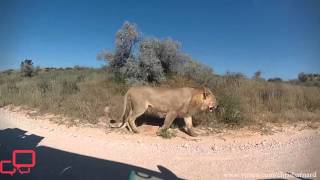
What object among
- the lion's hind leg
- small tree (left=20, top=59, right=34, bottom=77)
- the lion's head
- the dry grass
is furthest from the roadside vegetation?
small tree (left=20, top=59, right=34, bottom=77)

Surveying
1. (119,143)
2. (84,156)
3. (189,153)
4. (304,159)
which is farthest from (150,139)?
(304,159)

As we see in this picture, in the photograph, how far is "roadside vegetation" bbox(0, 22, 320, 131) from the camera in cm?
1037

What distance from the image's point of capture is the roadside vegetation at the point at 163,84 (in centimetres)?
1037

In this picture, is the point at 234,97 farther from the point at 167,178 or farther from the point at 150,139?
the point at 167,178

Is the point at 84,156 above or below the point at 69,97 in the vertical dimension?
below

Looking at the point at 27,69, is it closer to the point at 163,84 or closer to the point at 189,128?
the point at 163,84

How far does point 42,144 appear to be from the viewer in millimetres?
7488

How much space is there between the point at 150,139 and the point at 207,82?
18.9ft

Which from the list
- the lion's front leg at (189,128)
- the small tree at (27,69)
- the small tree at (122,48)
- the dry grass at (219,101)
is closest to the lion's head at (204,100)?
the lion's front leg at (189,128)

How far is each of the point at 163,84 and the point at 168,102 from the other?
4.12 metres

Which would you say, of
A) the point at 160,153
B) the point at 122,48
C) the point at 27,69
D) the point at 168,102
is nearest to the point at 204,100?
the point at 168,102

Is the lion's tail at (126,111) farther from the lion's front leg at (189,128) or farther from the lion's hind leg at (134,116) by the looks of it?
the lion's front leg at (189,128)

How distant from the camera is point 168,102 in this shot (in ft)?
29.0

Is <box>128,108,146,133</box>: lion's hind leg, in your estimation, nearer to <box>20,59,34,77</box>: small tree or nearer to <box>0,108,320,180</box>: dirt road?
<box>0,108,320,180</box>: dirt road
